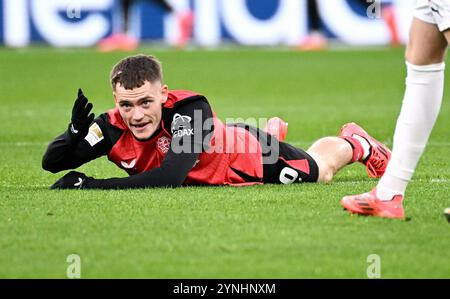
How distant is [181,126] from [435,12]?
1.72 m

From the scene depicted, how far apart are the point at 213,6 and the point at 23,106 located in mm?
9221

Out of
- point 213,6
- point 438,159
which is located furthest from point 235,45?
point 438,159

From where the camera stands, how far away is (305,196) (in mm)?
5805

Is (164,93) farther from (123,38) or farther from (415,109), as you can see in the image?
(123,38)

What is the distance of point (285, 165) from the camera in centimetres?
637

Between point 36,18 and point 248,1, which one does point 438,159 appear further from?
point 36,18

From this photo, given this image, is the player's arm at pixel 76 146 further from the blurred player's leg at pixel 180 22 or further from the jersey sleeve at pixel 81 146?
the blurred player's leg at pixel 180 22

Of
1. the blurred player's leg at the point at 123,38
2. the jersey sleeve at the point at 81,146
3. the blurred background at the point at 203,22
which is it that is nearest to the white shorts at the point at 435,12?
the jersey sleeve at the point at 81,146

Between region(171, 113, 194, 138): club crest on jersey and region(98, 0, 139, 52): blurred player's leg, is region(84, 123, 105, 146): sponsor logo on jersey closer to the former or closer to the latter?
region(171, 113, 194, 138): club crest on jersey

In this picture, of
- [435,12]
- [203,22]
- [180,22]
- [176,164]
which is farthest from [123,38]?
[435,12]

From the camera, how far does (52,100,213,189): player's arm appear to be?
19.3 feet

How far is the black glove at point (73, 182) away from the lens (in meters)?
6.08

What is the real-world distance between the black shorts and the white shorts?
1692mm

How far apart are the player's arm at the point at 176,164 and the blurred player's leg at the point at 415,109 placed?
1064mm
